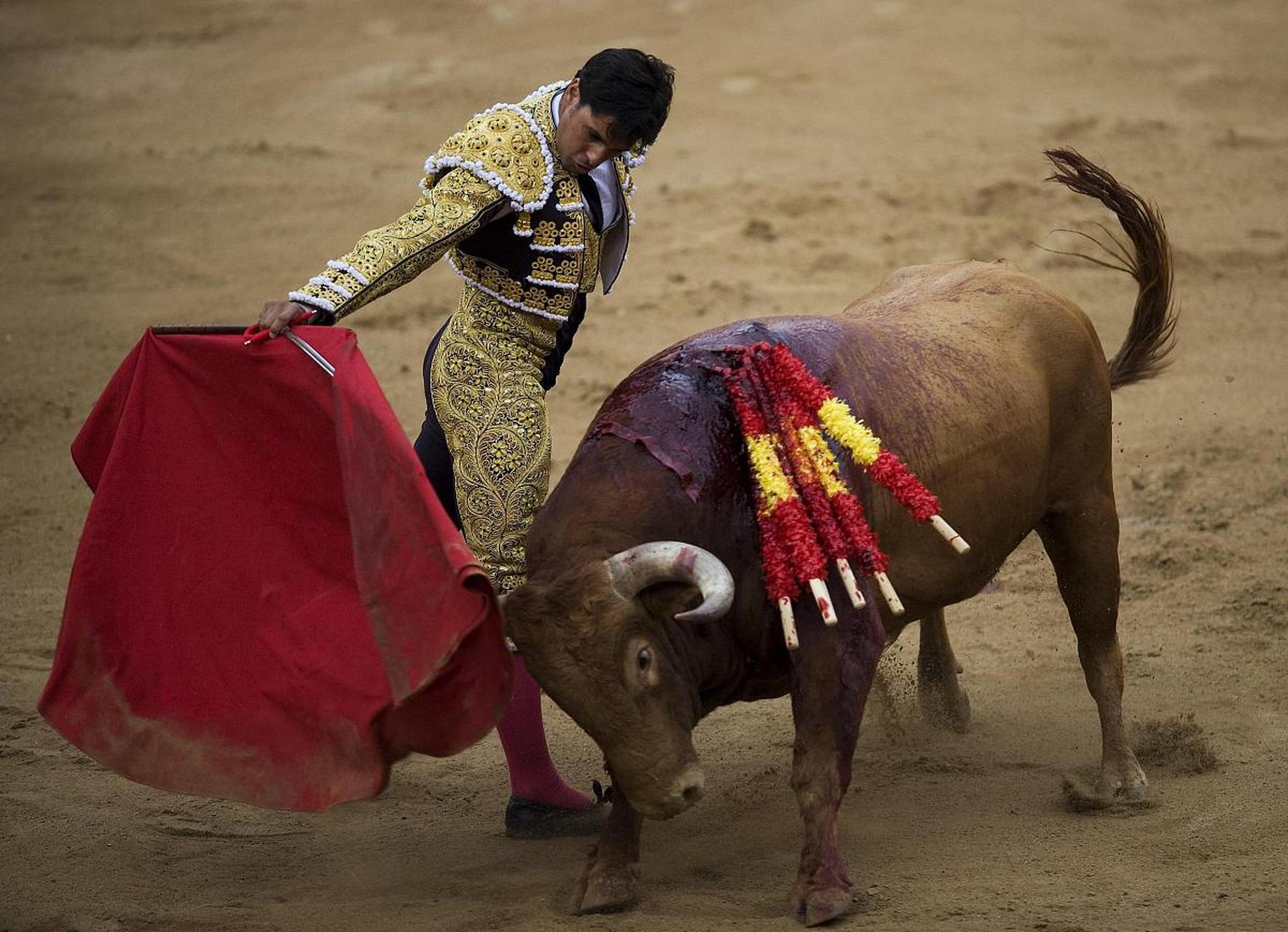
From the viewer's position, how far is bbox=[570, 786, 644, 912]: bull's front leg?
12.8 feet

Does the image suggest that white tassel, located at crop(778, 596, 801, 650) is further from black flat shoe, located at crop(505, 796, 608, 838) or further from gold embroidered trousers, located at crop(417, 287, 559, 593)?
black flat shoe, located at crop(505, 796, 608, 838)

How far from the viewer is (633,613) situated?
3.60 metres

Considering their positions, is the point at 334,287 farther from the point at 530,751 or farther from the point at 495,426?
the point at 530,751

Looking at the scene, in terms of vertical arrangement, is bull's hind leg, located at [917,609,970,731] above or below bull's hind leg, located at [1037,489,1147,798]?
below

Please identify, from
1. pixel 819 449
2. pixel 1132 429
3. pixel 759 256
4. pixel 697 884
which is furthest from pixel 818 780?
pixel 759 256

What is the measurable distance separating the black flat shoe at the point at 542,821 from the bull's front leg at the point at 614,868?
→ 518mm

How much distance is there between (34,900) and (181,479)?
109 centimetres

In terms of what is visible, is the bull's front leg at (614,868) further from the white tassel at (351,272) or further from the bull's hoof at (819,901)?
the white tassel at (351,272)

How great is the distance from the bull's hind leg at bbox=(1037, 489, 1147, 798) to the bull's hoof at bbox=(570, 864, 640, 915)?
1.60 metres

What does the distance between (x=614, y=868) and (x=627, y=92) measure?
74.3 inches

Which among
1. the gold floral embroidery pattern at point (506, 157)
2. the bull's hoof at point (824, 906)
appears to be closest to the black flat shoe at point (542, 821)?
the bull's hoof at point (824, 906)

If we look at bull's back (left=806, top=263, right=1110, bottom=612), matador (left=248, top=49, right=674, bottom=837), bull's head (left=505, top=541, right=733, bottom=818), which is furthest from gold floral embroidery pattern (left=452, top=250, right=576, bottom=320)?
bull's head (left=505, top=541, right=733, bottom=818)

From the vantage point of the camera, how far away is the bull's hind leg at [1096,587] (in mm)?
4777

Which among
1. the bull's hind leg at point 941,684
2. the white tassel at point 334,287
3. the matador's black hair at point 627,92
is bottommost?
the bull's hind leg at point 941,684
